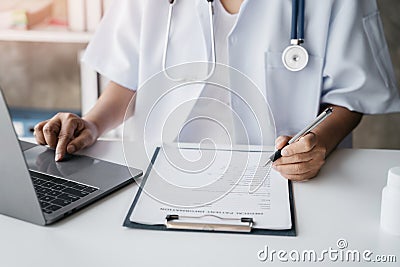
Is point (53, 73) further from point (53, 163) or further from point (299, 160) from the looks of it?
point (299, 160)

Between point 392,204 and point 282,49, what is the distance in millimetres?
597

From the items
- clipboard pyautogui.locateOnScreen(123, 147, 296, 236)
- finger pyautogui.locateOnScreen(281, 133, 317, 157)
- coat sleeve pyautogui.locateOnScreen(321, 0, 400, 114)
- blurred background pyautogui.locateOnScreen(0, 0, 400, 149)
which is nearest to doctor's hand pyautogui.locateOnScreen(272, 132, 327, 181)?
finger pyautogui.locateOnScreen(281, 133, 317, 157)

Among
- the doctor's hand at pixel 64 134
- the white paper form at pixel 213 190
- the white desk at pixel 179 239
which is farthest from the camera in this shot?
the doctor's hand at pixel 64 134

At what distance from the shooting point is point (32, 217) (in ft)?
3.10

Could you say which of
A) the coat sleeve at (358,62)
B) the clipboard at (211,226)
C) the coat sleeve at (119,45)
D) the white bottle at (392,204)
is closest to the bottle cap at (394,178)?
the white bottle at (392,204)

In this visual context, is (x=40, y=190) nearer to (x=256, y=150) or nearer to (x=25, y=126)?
(x=256, y=150)

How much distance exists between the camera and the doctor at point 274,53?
137cm

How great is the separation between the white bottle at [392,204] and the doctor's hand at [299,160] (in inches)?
7.5

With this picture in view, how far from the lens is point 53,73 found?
2.48 m

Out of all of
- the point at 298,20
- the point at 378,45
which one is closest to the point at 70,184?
the point at 298,20

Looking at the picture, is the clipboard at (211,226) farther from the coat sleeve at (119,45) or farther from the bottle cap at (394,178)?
the coat sleeve at (119,45)

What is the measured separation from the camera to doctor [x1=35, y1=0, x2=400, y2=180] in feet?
4.49

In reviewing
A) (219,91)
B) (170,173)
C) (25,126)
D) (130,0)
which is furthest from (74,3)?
(170,173)

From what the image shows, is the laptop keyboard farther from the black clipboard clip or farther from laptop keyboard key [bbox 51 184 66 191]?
the black clipboard clip
